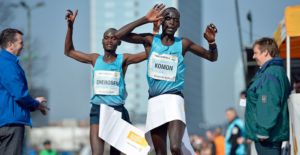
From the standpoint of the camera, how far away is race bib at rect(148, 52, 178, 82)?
627 centimetres

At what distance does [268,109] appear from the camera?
222 inches

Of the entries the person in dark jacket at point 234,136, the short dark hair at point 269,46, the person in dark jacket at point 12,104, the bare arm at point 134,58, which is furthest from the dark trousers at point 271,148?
the person in dark jacket at point 234,136

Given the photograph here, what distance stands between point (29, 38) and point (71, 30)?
24752 mm

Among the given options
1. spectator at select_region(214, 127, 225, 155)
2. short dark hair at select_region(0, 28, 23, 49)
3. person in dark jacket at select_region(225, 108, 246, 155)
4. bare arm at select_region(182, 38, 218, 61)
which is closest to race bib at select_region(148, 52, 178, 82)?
bare arm at select_region(182, 38, 218, 61)

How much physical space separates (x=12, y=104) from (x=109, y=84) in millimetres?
1644

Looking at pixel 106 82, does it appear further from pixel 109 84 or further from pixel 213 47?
pixel 213 47

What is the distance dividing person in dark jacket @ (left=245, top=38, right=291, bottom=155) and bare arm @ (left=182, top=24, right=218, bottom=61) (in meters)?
0.76

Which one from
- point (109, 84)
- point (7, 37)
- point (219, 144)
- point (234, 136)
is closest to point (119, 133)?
point (109, 84)

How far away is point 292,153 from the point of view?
21.4ft

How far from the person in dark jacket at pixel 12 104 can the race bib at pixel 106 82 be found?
127 cm

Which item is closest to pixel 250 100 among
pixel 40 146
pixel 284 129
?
pixel 284 129

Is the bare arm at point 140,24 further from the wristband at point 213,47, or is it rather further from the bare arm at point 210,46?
the wristband at point 213,47

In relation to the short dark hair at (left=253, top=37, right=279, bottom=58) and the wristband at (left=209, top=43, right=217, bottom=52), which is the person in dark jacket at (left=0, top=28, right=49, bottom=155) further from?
the short dark hair at (left=253, top=37, right=279, bottom=58)

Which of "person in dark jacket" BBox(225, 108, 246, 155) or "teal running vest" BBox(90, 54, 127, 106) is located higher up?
"teal running vest" BBox(90, 54, 127, 106)
